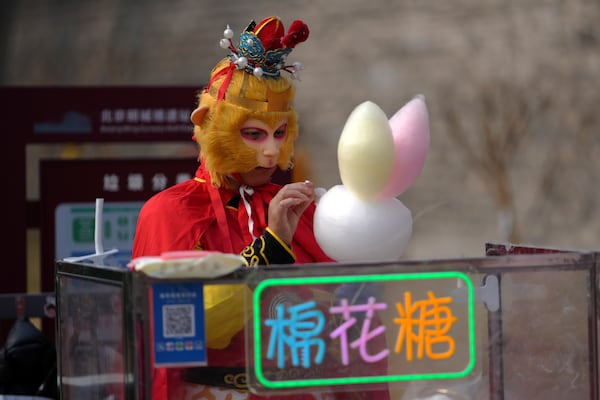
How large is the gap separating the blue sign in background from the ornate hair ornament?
32.3 inches

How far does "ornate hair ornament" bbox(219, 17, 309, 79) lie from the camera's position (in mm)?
2627

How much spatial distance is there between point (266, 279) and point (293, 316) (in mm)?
92

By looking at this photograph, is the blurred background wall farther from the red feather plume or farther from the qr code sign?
the qr code sign

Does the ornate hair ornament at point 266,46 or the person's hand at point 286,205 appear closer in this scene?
the person's hand at point 286,205

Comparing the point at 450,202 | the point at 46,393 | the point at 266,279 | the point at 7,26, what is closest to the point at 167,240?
the point at 266,279

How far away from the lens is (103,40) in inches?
365

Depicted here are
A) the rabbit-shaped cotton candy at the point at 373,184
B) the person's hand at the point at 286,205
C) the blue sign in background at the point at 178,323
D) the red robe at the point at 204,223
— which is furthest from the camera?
the red robe at the point at 204,223

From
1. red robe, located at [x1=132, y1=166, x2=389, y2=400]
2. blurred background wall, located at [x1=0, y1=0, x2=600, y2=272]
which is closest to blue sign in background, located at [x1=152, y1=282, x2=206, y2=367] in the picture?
red robe, located at [x1=132, y1=166, x2=389, y2=400]

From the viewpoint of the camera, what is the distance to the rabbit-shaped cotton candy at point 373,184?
2137 millimetres

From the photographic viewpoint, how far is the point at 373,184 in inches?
85.1

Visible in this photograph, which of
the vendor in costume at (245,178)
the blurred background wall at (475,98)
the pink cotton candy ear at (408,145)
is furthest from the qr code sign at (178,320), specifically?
the blurred background wall at (475,98)

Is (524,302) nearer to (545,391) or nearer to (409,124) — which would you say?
(545,391)

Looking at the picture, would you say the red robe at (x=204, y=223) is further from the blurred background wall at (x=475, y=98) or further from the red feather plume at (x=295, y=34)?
the blurred background wall at (x=475, y=98)

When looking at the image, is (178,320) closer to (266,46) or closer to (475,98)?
(266,46)
